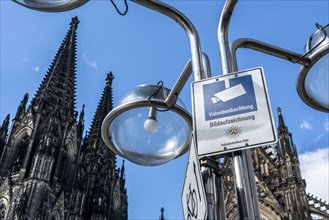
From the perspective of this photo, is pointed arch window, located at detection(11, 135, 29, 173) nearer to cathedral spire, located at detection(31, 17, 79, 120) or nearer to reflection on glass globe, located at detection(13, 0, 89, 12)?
cathedral spire, located at detection(31, 17, 79, 120)

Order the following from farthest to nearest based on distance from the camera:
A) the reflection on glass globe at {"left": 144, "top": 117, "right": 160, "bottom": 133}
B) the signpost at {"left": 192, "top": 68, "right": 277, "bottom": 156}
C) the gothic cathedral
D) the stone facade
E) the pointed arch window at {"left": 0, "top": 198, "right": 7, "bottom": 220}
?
the gothic cathedral
the pointed arch window at {"left": 0, "top": 198, "right": 7, "bottom": 220}
the stone facade
the reflection on glass globe at {"left": 144, "top": 117, "right": 160, "bottom": 133}
the signpost at {"left": 192, "top": 68, "right": 277, "bottom": 156}

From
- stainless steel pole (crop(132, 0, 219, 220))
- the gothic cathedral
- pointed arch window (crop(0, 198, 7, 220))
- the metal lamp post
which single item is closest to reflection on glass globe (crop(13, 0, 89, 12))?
the metal lamp post

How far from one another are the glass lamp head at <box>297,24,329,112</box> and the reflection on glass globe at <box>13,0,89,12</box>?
170 centimetres

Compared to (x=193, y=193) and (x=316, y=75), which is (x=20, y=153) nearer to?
(x=316, y=75)

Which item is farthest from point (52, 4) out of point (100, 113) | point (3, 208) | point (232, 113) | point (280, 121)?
point (100, 113)

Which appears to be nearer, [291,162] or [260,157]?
[291,162]

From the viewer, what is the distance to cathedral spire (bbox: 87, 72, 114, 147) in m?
44.3

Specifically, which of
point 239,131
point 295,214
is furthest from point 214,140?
point 295,214

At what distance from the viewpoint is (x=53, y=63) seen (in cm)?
4441

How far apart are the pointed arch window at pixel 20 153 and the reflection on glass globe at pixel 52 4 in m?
30.7

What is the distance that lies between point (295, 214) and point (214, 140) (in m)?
18.5

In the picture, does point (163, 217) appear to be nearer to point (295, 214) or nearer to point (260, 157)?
point (260, 157)

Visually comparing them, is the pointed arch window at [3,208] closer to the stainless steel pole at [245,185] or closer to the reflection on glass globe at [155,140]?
the reflection on glass globe at [155,140]

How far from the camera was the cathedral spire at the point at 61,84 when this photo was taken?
122 ft
